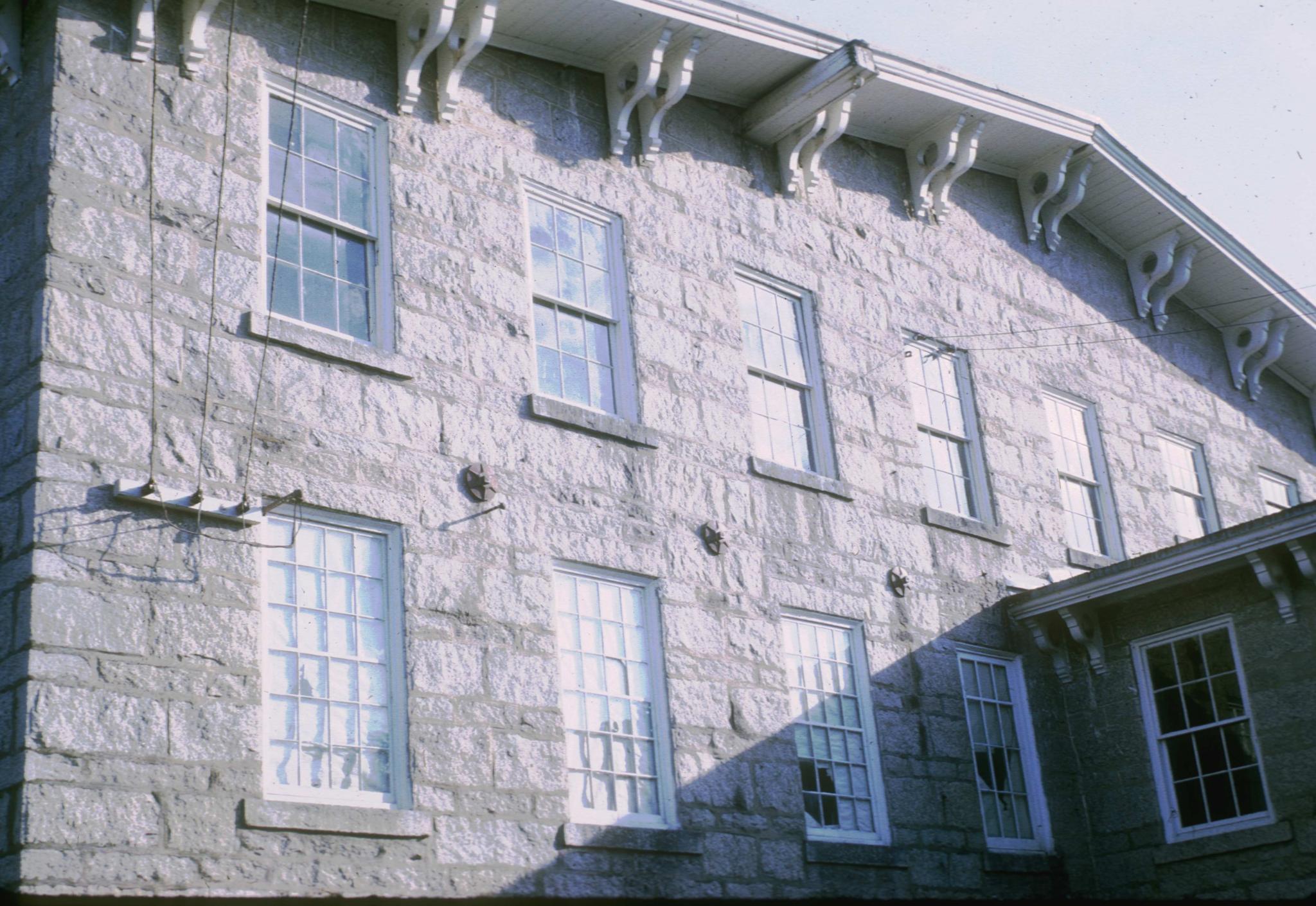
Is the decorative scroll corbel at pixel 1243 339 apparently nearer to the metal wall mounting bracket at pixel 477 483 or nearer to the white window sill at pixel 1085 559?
the white window sill at pixel 1085 559

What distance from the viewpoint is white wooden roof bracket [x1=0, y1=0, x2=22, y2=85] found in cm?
1072

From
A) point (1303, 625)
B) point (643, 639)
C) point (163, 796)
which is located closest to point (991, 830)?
point (1303, 625)

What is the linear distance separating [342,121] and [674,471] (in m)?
3.65

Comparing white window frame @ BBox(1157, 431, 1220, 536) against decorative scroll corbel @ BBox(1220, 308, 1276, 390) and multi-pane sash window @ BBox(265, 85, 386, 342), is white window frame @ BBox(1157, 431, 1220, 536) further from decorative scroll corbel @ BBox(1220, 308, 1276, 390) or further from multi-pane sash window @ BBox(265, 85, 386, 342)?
multi-pane sash window @ BBox(265, 85, 386, 342)

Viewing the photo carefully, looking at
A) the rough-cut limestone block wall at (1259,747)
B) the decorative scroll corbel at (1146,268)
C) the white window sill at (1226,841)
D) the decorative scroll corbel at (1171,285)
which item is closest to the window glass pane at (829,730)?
the rough-cut limestone block wall at (1259,747)

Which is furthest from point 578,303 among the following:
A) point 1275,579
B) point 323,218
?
point 1275,579

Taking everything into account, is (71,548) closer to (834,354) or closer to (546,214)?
(546,214)

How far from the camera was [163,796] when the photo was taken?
9133mm

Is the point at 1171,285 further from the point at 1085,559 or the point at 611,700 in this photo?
the point at 611,700

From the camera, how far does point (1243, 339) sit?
65.3 ft

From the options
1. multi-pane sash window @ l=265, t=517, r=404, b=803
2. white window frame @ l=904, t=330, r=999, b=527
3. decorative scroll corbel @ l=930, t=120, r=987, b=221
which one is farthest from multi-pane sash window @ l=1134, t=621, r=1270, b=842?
multi-pane sash window @ l=265, t=517, r=404, b=803

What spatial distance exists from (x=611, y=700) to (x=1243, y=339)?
37.3 feet

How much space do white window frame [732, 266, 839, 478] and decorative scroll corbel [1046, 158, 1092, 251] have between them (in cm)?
424

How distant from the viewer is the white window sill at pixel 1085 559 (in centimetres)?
1634
